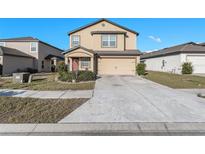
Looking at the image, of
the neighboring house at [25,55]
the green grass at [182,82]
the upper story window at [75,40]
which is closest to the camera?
the green grass at [182,82]

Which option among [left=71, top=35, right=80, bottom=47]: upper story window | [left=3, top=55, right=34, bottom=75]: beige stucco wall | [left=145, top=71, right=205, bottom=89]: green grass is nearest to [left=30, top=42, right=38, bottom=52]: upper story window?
[left=3, top=55, right=34, bottom=75]: beige stucco wall

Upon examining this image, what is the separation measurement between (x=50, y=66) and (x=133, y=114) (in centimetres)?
3131

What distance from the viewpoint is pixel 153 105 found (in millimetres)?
7266

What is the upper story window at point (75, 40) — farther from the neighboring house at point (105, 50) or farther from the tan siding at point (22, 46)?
the tan siding at point (22, 46)

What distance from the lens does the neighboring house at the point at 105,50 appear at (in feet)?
69.4

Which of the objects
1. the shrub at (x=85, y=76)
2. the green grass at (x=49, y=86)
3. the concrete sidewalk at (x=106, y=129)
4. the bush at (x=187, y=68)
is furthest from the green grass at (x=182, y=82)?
the concrete sidewalk at (x=106, y=129)

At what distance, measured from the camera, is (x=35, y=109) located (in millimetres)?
6539

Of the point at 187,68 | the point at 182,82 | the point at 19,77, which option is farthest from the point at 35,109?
the point at 187,68

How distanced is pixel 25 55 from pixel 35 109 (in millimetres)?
22672

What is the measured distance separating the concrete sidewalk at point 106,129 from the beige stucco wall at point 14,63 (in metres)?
19.3

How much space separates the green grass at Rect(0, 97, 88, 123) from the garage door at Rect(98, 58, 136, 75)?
47.3 feet

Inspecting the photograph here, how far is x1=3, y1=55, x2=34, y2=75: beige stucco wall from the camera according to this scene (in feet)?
70.5

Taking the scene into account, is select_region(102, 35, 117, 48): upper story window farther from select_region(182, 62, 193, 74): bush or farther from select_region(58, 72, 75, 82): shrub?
select_region(182, 62, 193, 74): bush

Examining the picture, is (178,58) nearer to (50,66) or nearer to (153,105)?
(153,105)
